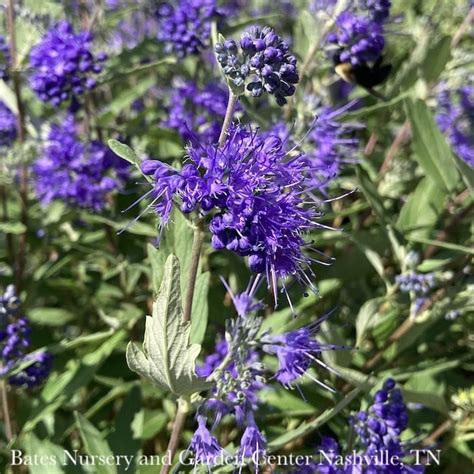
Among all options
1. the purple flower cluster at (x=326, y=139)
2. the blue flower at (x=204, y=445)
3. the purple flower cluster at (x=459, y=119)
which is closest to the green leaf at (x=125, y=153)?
the blue flower at (x=204, y=445)

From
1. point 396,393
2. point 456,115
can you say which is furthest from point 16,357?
point 456,115

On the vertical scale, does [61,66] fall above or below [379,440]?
above

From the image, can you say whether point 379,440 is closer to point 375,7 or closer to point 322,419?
point 322,419

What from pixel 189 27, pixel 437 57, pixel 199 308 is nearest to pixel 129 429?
pixel 199 308

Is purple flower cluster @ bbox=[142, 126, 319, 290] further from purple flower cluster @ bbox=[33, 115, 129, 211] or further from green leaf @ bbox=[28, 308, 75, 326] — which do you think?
green leaf @ bbox=[28, 308, 75, 326]

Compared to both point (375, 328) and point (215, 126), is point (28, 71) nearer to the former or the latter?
point (215, 126)

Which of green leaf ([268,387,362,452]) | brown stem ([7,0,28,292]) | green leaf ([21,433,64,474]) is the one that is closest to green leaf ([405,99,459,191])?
green leaf ([268,387,362,452])
